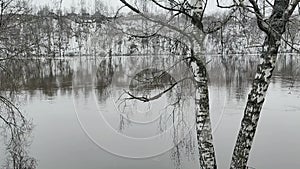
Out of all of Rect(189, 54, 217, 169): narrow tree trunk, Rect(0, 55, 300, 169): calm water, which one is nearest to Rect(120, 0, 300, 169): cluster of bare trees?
Rect(189, 54, 217, 169): narrow tree trunk

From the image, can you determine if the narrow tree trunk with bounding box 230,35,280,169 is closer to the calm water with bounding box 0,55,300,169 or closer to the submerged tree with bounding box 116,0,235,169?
the submerged tree with bounding box 116,0,235,169

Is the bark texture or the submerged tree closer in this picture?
Result: the bark texture

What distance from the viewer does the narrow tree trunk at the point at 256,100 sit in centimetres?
326

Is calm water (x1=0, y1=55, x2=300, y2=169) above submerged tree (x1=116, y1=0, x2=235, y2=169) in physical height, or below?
below

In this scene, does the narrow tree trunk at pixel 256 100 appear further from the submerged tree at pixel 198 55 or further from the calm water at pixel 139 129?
the calm water at pixel 139 129

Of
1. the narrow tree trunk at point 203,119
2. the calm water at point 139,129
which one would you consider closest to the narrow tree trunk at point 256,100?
the narrow tree trunk at point 203,119

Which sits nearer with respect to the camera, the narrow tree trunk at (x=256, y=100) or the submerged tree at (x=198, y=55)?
the narrow tree trunk at (x=256, y=100)

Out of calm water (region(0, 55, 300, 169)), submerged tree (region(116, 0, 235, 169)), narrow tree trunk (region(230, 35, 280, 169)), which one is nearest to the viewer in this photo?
narrow tree trunk (region(230, 35, 280, 169))

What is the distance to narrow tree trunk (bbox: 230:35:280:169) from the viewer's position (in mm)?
3264

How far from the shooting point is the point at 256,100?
3309 mm

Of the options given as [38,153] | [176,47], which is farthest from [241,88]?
[176,47]

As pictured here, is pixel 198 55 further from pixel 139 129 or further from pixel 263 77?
pixel 139 129

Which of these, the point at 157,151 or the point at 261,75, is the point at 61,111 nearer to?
the point at 157,151

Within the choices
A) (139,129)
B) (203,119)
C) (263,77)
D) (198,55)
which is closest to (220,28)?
(198,55)
